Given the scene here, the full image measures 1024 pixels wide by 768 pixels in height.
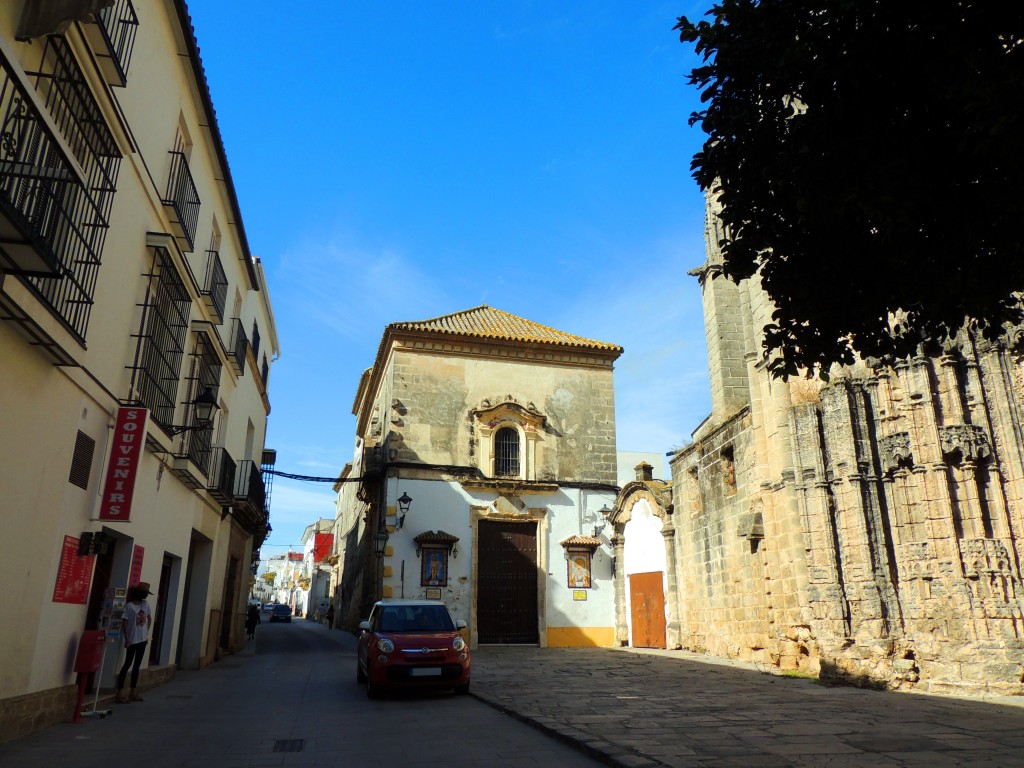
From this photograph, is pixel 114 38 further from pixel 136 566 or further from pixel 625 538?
pixel 625 538

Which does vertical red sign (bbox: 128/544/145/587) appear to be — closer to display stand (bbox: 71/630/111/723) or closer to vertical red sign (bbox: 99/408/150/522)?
vertical red sign (bbox: 99/408/150/522)

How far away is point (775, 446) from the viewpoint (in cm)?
1354

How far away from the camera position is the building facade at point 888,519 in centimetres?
958

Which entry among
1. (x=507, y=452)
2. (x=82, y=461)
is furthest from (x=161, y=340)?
(x=507, y=452)

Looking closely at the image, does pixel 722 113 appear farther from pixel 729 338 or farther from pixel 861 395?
pixel 729 338

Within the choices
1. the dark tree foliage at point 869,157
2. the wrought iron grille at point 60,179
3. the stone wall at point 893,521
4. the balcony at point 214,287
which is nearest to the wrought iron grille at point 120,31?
the wrought iron grille at point 60,179

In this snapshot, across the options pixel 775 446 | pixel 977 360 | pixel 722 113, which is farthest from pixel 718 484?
pixel 722 113

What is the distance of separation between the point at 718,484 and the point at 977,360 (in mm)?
7111

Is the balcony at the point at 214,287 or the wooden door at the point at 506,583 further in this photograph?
the wooden door at the point at 506,583

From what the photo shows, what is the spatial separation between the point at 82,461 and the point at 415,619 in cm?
582

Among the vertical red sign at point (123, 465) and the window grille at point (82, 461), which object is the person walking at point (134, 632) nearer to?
the vertical red sign at point (123, 465)

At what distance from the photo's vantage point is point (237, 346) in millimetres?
17281

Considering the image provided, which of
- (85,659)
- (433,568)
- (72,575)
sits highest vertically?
(433,568)

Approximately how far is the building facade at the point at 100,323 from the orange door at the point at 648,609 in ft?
39.5
